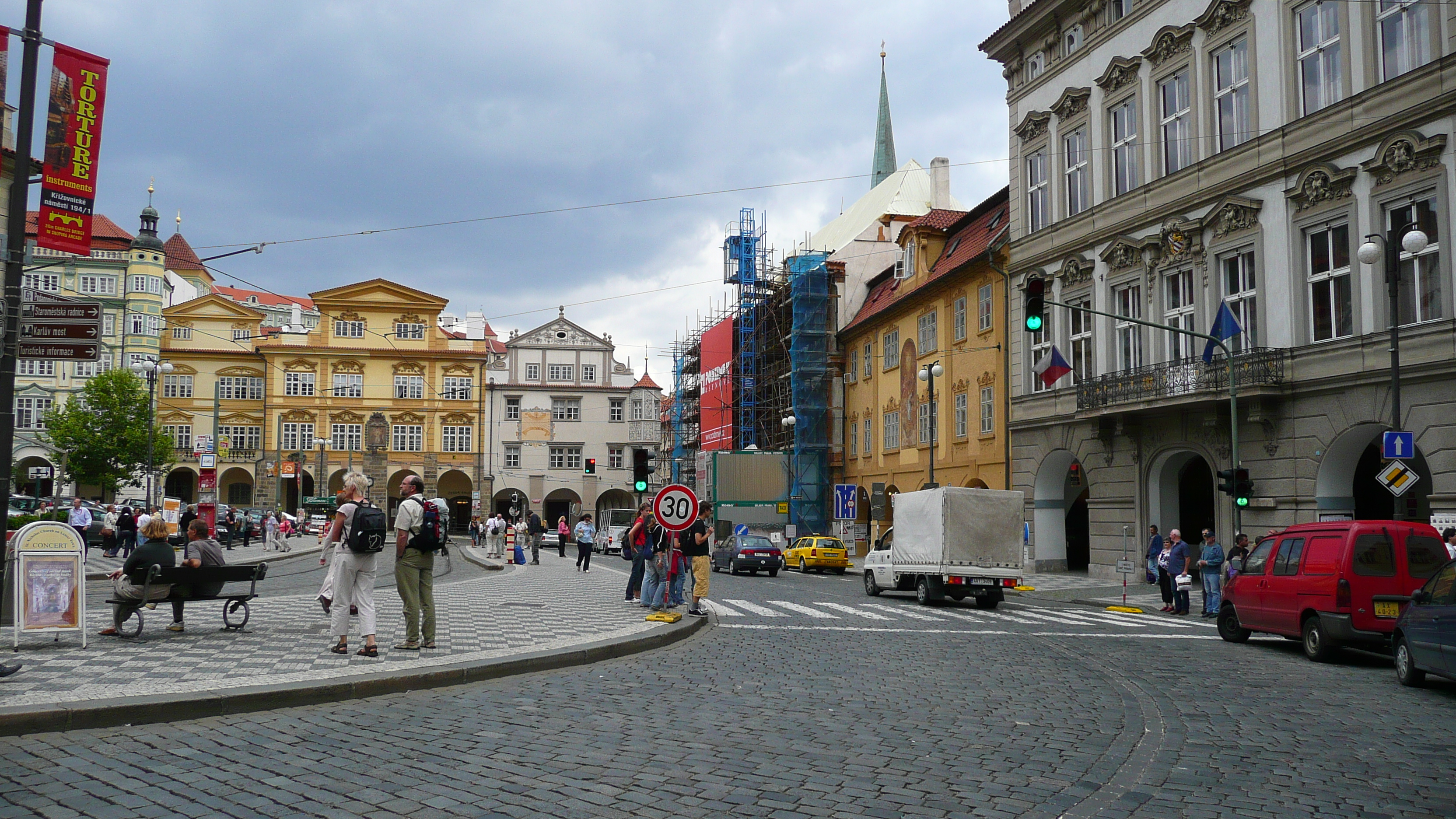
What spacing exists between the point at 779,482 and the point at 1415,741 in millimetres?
43016

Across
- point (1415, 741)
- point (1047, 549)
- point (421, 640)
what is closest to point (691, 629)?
point (421, 640)

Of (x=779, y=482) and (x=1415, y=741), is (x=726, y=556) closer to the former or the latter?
(x=779, y=482)

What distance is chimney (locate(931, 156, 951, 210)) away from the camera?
6072 cm

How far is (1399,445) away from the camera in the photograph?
62.5 feet

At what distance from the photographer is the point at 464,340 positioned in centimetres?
8156

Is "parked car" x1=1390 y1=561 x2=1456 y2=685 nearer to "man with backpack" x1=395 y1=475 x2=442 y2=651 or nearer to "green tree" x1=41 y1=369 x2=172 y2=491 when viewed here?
Result: "man with backpack" x1=395 y1=475 x2=442 y2=651

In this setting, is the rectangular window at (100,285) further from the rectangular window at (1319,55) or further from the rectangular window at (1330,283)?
the rectangular window at (1330,283)

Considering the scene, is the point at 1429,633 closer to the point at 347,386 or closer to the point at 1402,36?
the point at 1402,36

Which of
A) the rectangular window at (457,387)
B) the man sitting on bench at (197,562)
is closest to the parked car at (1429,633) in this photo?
the man sitting on bench at (197,562)

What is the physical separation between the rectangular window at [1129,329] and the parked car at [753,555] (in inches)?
508

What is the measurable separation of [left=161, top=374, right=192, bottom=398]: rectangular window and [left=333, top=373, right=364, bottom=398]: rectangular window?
394 inches

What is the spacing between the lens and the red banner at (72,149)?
1128cm

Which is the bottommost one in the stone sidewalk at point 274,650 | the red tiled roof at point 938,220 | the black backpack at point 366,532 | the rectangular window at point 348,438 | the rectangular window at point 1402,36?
the stone sidewalk at point 274,650

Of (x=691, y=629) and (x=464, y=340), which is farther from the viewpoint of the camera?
(x=464, y=340)
